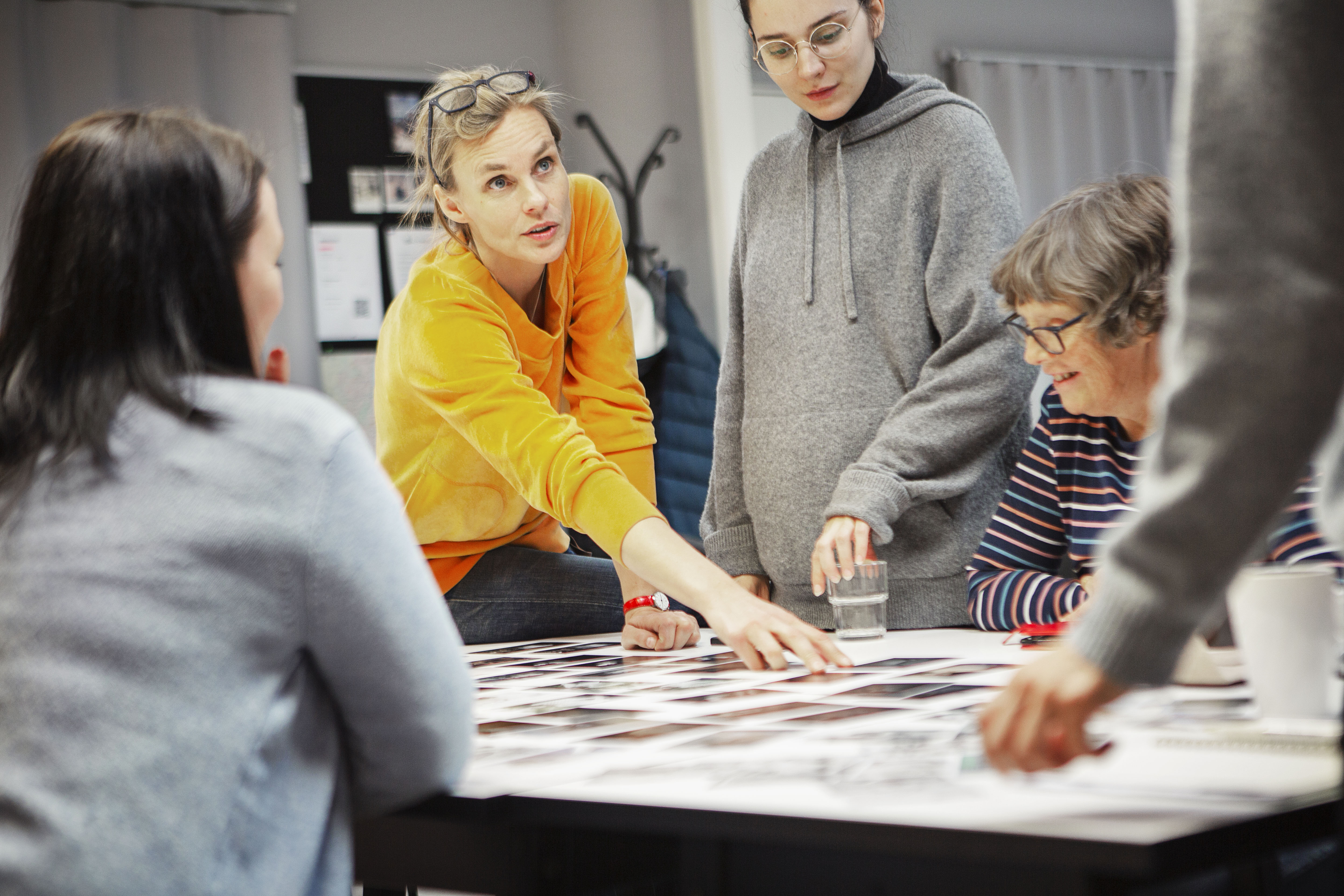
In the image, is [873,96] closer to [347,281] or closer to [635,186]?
[635,186]

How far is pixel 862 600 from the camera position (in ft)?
4.83

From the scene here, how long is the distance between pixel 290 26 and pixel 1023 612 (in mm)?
3019

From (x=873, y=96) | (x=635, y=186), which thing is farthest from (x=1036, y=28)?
(x=873, y=96)

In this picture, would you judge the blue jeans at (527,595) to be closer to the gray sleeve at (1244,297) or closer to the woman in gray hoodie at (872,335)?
the woman in gray hoodie at (872,335)

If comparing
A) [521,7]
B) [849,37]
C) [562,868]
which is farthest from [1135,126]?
[562,868]

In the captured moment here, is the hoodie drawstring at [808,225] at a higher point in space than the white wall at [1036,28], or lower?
lower

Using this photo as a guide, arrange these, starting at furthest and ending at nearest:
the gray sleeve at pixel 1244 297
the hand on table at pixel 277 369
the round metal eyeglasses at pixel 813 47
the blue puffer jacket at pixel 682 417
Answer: the blue puffer jacket at pixel 682 417 → the round metal eyeglasses at pixel 813 47 → the hand on table at pixel 277 369 → the gray sleeve at pixel 1244 297

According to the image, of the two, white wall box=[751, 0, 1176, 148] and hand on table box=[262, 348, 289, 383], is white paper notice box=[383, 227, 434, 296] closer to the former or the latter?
white wall box=[751, 0, 1176, 148]

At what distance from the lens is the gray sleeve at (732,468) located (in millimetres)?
1812

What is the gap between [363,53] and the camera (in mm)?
3834

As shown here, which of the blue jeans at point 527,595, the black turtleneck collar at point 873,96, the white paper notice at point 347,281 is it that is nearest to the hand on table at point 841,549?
the blue jeans at point 527,595

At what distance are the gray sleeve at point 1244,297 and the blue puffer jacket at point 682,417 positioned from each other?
2.58 meters

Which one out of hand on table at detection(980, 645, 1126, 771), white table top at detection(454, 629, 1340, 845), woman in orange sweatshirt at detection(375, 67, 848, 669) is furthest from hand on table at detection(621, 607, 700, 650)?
hand on table at detection(980, 645, 1126, 771)

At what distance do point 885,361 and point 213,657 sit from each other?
113cm
